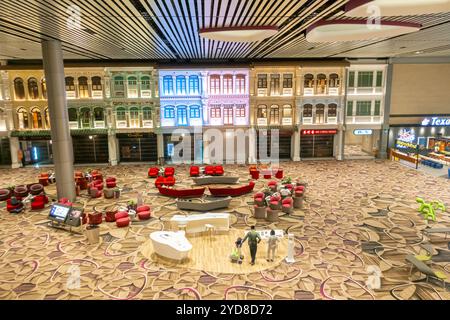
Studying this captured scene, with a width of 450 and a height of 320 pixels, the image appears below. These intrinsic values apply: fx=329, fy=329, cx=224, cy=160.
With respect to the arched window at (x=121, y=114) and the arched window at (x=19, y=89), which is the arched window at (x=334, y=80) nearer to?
Answer: the arched window at (x=121, y=114)

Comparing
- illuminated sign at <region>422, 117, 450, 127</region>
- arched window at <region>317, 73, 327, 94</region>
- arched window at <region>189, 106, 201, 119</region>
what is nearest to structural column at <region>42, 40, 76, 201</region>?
arched window at <region>189, 106, 201, 119</region>

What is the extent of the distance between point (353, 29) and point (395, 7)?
12.9 feet

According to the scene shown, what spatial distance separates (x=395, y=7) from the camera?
10.2 metres

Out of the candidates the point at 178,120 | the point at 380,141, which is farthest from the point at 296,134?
the point at 178,120

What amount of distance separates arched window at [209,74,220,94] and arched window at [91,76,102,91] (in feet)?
31.4

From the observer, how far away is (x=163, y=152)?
29984 mm

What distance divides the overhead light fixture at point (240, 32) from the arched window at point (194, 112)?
1409 centimetres

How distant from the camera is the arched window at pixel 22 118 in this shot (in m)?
28.4

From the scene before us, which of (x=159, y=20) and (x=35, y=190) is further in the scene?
(x=35, y=190)

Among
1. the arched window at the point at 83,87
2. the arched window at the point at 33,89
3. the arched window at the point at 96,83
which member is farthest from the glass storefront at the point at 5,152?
Result: the arched window at the point at 96,83

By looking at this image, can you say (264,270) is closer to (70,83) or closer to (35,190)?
(35,190)

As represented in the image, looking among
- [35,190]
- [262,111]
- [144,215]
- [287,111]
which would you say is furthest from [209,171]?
[35,190]

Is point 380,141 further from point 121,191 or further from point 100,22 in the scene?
point 100,22

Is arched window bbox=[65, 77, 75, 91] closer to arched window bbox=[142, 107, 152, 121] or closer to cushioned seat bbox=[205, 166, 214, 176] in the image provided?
arched window bbox=[142, 107, 152, 121]
